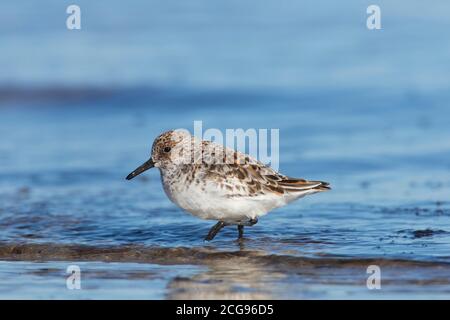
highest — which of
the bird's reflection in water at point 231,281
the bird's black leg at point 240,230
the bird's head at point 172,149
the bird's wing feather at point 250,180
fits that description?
the bird's head at point 172,149

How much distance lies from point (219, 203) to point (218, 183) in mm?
187

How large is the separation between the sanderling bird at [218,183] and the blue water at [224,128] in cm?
42

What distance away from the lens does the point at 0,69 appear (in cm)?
1842

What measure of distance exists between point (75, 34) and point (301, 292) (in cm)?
1368

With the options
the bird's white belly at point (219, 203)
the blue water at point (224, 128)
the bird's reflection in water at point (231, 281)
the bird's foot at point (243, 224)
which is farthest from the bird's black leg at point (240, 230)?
the bird's reflection in water at point (231, 281)

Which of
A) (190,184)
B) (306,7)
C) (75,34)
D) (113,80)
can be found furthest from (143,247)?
(306,7)

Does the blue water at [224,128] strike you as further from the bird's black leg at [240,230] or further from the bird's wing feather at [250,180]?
the bird's wing feather at [250,180]

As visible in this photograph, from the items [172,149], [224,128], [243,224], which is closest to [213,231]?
[243,224]

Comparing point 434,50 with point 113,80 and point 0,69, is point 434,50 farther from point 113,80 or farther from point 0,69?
point 0,69

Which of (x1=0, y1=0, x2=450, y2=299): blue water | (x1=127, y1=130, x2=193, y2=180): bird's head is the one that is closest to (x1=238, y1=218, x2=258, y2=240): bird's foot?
(x1=0, y1=0, x2=450, y2=299): blue water

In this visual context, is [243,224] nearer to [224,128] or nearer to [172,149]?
[172,149]

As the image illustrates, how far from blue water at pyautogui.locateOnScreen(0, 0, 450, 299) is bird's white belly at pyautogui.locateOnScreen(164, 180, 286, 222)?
1.23ft

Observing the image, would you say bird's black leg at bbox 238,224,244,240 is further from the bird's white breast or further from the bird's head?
the bird's head

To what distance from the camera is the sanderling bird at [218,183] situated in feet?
28.2
